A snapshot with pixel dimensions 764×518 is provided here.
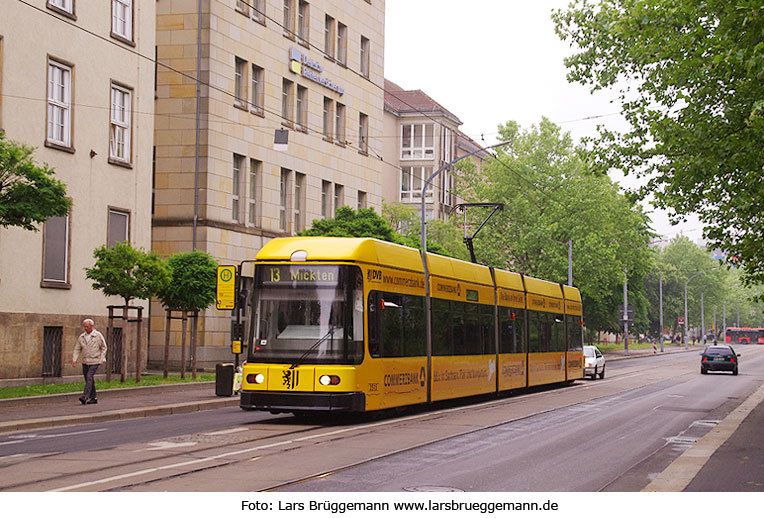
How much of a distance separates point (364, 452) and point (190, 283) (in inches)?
703

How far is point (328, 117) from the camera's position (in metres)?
48.1

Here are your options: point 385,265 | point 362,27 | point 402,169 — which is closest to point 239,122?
point 362,27

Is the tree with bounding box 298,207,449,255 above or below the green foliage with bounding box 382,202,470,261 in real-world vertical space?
below

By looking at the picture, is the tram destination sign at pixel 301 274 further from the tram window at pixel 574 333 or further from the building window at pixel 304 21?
the building window at pixel 304 21

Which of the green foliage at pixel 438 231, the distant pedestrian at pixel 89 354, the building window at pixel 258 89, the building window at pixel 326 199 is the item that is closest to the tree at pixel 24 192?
the distant pedestrian at pixel 89 354

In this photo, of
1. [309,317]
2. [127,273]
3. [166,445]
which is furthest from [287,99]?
[166,445]

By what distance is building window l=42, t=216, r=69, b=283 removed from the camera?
29016mm

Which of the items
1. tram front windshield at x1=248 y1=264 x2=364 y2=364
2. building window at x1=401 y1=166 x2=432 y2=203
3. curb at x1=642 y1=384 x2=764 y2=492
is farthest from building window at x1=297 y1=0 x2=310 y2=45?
building window at x1=401 y1=166 x2=432 y2=203

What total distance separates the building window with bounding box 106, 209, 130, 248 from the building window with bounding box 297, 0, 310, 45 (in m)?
15.9

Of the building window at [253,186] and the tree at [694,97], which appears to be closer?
the tree at [694,97]

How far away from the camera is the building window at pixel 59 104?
2925cm

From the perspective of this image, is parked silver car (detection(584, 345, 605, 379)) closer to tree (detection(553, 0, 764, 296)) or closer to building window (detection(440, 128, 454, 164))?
tree (detection(553, 0, 764, 296))

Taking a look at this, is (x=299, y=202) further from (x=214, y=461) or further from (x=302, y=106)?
(x=214, y=461)

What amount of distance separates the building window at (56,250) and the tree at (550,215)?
3998 cm
